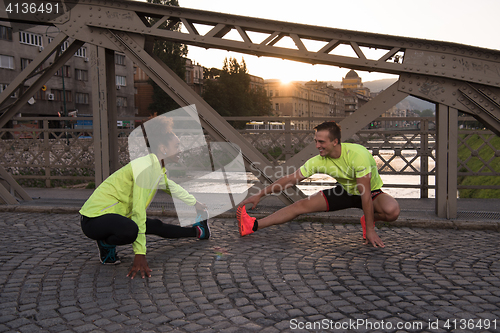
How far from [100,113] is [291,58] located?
333 cm

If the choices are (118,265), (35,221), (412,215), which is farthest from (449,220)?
(35,221)

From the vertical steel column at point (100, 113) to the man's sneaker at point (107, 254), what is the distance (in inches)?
127

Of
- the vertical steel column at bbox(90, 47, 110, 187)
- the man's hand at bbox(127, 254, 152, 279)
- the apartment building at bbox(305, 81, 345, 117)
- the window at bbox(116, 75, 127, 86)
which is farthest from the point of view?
the apartment building at bbox(305, 81, 345, 117)

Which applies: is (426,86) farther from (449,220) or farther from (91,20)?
(91,20)

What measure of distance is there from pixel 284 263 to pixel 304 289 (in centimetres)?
80

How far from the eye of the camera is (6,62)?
46.5 metres

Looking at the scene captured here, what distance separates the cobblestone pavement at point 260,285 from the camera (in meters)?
3.21

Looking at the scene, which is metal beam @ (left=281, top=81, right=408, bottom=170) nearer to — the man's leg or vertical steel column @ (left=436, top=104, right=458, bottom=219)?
vertical steel column @ (left=436, top=104, right=458, bottom=219)

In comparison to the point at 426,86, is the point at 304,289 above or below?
→ below

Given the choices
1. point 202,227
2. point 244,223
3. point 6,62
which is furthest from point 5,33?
point 244,223

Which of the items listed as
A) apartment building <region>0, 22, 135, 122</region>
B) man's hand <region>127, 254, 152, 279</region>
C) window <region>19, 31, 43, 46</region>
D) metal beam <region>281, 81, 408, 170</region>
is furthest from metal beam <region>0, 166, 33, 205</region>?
window <region>19, 31, 43, 46</region>

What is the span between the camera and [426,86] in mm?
6539

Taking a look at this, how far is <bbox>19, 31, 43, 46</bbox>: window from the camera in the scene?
48.0 meters

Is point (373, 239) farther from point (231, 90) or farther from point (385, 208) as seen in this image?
point (231, 90)
